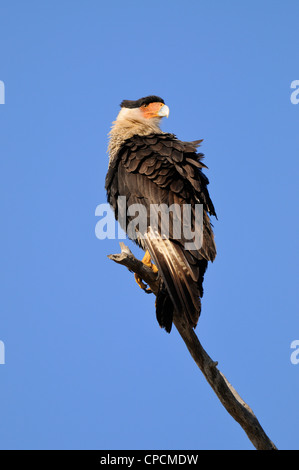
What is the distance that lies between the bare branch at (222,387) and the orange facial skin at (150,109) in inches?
87.4

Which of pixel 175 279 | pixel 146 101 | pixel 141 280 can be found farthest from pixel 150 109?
pixel 175 279

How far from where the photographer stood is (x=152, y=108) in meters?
7.28

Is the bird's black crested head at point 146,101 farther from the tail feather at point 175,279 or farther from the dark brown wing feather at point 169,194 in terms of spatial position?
the tail feather at point 175,279

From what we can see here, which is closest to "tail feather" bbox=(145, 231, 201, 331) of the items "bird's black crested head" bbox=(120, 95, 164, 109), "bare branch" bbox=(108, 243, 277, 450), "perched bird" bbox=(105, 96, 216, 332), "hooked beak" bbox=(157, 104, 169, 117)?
"perched bird" bbox=(105, 96, 216, 332)

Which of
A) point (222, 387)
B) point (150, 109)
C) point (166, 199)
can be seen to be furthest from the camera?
point (150, 109)

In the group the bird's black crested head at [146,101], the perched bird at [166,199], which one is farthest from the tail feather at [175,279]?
the bird's black crested head at [146,101]

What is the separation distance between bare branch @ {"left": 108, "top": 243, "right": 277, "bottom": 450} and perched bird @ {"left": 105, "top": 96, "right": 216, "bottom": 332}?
0.23 metres

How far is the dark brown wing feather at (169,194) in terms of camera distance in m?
5.48

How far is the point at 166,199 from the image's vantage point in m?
6.15

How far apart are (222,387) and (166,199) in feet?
5.88

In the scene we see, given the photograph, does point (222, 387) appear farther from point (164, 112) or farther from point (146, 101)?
point (146, 101)
